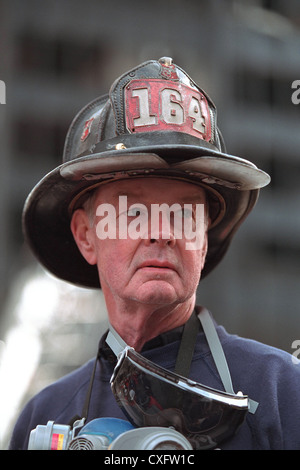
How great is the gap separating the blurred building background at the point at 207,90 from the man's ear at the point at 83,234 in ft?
69.7

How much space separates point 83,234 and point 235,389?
1.16 metres

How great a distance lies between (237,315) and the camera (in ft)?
96.8

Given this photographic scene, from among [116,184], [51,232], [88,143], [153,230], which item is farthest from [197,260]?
[51,232]

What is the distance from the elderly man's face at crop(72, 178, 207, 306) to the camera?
2.94 meters

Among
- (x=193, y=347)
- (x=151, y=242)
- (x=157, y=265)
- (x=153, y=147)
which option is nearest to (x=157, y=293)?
(x=157, y=265)

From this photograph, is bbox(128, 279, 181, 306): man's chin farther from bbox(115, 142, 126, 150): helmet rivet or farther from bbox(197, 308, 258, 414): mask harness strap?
bbox(115, 142, 126, 150): helmet rivet

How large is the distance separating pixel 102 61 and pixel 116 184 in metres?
27.9

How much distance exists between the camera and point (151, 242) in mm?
2969

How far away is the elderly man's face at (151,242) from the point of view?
294cm

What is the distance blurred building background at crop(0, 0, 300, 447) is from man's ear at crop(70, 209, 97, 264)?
69.7 feet

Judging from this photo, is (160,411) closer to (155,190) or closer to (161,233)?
(161,233)

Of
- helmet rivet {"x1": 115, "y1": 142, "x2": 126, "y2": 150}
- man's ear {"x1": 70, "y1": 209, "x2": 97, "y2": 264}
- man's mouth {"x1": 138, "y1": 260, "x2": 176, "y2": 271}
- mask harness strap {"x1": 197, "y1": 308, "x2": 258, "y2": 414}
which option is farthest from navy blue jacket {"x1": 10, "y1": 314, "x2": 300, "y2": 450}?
helmet rivet {"x1": 115, "y1": 142, "x2": 126, "y2": 150}
